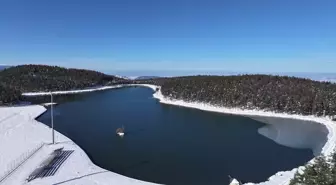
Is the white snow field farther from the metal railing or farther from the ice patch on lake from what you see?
the metal railing

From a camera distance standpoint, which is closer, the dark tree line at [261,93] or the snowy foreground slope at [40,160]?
the snowy foreground slope at [40,160]

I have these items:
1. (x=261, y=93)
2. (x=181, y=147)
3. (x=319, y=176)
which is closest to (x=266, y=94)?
(x=261, y=93)

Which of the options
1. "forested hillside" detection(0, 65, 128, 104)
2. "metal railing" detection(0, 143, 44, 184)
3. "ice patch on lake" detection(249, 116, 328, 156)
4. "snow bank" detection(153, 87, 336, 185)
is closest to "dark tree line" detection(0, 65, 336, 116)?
"snow bank" detection(153, 87, 336, 185)

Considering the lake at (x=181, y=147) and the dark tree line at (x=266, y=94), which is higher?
the dark tree line at (x=266, y=94)

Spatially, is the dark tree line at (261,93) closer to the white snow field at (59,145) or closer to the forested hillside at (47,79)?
the white snow field at (59,145)

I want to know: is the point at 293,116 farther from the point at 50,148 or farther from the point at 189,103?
the point at 50,148

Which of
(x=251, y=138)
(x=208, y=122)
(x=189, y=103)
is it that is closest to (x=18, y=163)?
(x=251, y=138)

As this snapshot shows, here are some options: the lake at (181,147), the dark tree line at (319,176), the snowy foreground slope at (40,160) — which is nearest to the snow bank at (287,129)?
the lake at (181,147)
